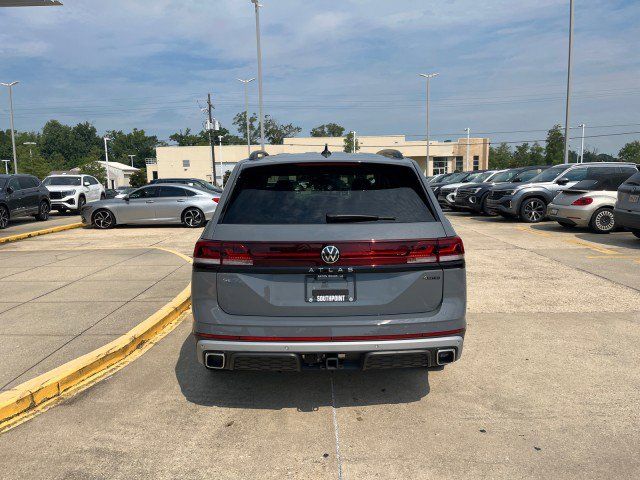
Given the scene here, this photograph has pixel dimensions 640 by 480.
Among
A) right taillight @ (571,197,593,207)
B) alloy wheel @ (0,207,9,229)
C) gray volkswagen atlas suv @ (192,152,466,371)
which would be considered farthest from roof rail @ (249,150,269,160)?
alloy wheel @ (0,207,9,229)

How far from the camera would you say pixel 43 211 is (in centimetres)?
1945

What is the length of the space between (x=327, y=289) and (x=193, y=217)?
13706 millimetres

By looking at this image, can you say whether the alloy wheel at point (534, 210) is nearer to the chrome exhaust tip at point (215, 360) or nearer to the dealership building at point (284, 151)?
the chrome exhaust tip at point (215, 360)

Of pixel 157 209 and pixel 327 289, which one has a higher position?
pixel 327 289

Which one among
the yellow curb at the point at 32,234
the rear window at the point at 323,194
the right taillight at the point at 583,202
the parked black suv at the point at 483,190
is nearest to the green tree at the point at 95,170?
the yellow curb at the point at 32,234

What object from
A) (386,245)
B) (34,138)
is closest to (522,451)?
(386,245)

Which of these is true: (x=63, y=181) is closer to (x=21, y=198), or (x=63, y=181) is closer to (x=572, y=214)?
(x=21, y=198)

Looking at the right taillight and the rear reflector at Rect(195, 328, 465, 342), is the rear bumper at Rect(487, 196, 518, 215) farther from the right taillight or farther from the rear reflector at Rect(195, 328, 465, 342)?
the rear reflector at Rect(195, 328, 465, 342)

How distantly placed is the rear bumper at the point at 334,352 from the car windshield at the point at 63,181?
2249cm

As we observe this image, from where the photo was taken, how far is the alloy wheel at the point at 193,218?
16.3 metres

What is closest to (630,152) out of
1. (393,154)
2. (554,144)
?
(554,144)

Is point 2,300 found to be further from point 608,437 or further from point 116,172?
point 116,172

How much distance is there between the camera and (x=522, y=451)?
3.20m

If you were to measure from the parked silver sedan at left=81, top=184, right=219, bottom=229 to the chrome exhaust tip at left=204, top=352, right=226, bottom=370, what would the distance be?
43.3 ft
